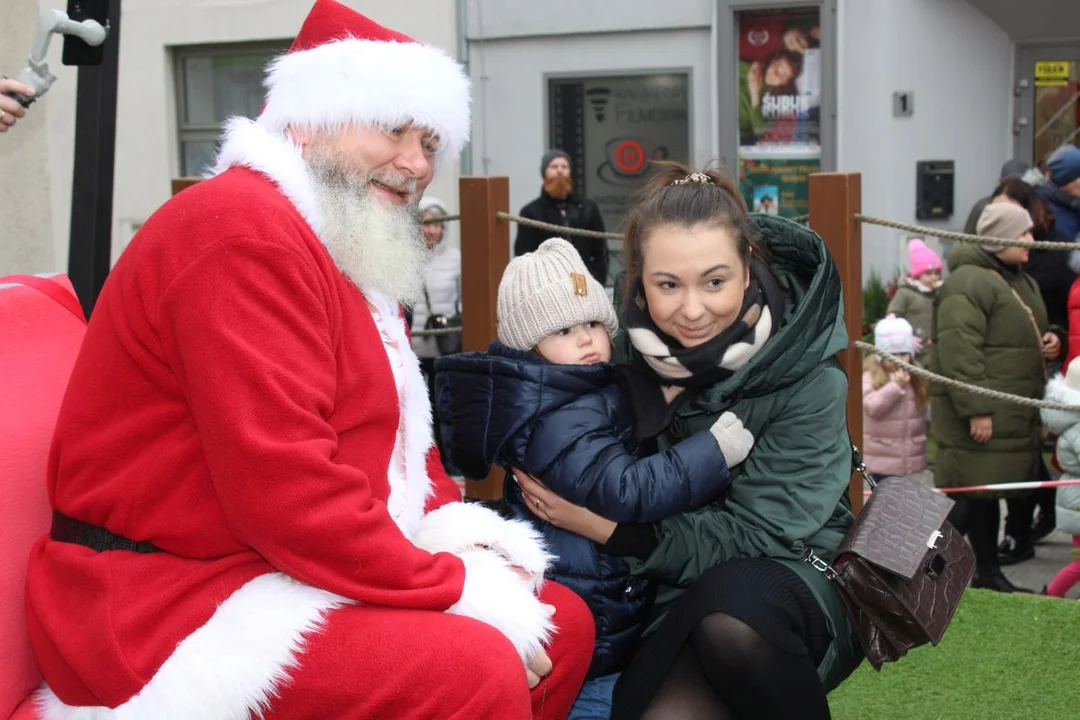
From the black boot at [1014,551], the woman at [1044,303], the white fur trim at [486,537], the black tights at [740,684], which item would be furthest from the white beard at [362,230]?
the black boot at [1014,551]

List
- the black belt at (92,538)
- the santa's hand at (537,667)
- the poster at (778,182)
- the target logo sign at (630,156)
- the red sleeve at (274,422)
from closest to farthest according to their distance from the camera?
1. the red sleeve at (274,422)
2. the black belt at (92,538)
3. the santa's hand at (537,667)
4. the poster at (778,182)
5. the target logo sign at (630,156)

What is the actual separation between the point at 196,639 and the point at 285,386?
451 millimetres

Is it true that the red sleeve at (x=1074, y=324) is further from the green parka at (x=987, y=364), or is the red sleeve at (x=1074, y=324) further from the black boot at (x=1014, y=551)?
the black boot at (x=1014, y=551)

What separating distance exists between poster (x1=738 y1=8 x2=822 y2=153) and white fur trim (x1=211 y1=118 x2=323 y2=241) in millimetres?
8320

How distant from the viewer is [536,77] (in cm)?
1073

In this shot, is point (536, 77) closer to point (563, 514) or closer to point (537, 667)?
point (563, 514)

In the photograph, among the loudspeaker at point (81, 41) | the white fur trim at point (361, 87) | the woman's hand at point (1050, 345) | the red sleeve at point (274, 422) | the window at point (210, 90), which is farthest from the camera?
the window at point (210, 90)

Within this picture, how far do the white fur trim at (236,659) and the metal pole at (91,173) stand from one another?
5.55 ft

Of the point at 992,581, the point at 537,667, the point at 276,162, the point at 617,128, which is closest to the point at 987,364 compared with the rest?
the point at 992,581

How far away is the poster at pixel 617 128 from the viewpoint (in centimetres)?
1062

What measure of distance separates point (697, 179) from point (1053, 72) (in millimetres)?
8906

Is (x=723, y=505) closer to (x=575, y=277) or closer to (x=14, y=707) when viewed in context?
(x=575, y=277)

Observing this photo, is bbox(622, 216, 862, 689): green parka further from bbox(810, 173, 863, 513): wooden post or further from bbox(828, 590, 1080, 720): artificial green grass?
bbox(810, 173, 863, 513): wooden post

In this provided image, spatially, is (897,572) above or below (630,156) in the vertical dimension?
below
